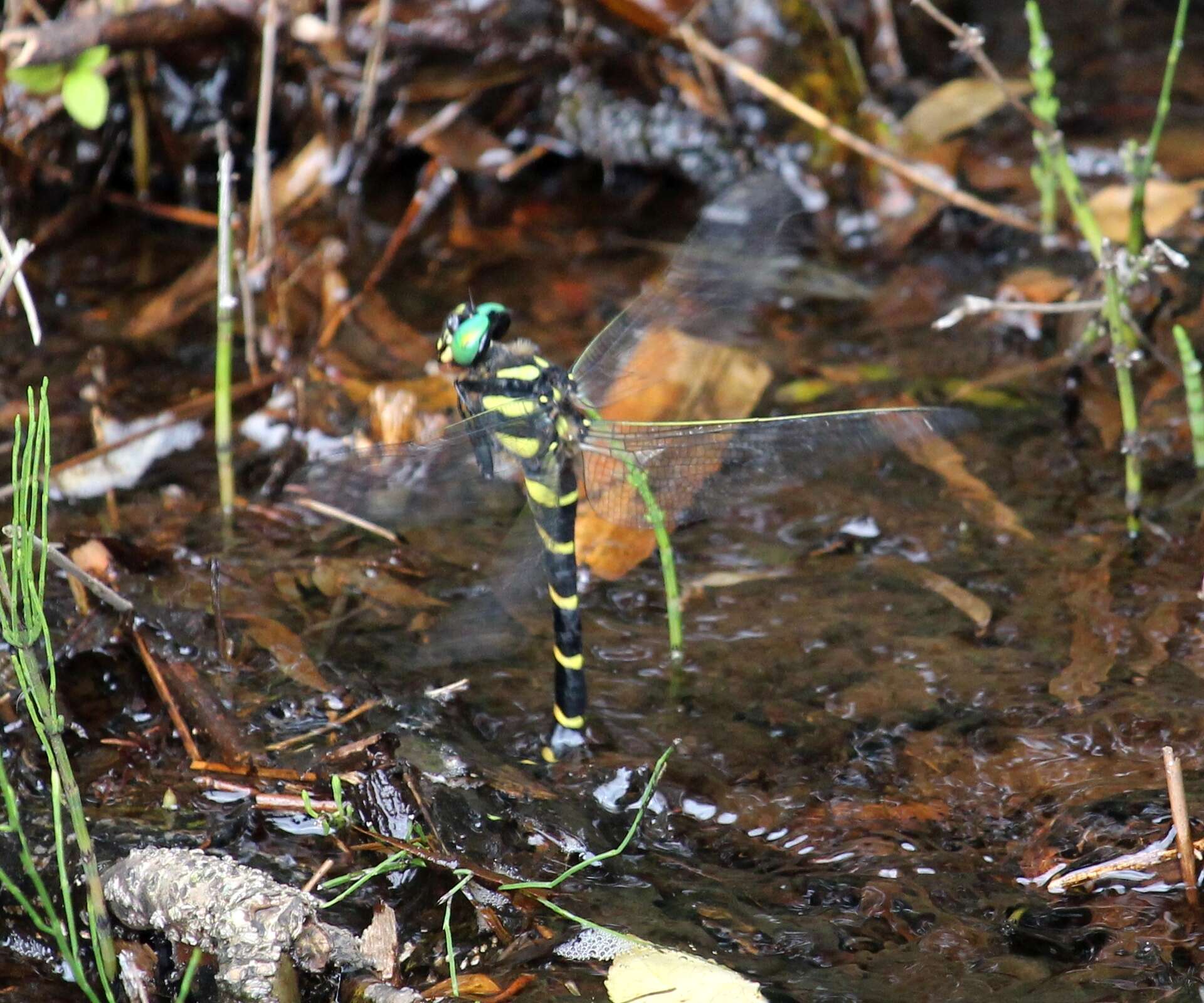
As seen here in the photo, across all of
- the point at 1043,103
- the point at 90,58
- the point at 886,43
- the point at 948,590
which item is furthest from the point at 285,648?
the point at 886,43

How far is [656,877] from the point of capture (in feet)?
7.08

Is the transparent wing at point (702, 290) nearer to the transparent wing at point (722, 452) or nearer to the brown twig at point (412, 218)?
the transparent wing at point (722, 452)

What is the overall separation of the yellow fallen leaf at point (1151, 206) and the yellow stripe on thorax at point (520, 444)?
6.67 ft

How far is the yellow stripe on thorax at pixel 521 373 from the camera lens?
252cm

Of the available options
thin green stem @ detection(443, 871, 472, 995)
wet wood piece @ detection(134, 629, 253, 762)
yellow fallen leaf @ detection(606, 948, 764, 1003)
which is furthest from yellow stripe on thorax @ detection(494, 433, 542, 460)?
yellow fallen leaf @ detection(606, 948, 764, 1003)

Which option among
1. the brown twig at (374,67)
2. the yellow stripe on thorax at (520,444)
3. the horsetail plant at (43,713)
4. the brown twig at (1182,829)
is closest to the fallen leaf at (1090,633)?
the brown twig at (1182,829)

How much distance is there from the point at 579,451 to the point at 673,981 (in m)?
1.06

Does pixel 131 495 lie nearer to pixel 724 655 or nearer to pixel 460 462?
pixel 460 462

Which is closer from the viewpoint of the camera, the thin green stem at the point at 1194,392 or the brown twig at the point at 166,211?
the thin green stem at the point at 1194,392

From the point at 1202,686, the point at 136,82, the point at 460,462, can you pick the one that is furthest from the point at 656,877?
the point at 136,82

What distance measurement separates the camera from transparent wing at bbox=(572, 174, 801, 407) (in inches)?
107

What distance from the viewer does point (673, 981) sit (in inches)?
74.2

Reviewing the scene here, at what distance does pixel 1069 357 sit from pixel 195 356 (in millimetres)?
2437

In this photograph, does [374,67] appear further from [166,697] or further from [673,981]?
[673,981]
